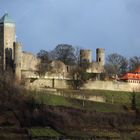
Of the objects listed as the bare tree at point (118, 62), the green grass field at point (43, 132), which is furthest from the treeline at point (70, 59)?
the green grass field at point (43, 132)

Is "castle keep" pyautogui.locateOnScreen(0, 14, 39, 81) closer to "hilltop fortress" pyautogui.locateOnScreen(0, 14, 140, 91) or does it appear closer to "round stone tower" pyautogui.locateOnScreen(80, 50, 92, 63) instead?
"hilltop fortress" pyautogui.locateOnScreen(0, 14, 140, 91)

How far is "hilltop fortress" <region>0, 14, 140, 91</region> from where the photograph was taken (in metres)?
91.8

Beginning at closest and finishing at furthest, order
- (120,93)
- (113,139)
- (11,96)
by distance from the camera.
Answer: (113,139) < (11,96) < (120,93)

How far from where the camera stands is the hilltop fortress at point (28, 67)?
301ft

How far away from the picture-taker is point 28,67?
311ft

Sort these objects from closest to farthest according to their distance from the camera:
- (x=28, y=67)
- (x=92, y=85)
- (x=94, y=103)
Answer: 1. (x=94, y=103)
2. (x=28, y=67)
3. (x=92, y=85)

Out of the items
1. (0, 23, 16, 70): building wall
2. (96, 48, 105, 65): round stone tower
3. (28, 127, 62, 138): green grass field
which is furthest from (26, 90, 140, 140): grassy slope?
(96, 48, 105, 65): round stone tower

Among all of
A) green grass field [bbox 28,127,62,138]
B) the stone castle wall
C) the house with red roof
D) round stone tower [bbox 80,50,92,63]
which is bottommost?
green grass field [bbox 28,127,62,138]

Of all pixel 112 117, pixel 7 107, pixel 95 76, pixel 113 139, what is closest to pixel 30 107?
pixel 7 107

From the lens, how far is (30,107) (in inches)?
3187

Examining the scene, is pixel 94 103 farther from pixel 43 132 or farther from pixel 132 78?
pixel 43 132

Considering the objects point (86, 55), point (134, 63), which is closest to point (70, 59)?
point (86, 55)

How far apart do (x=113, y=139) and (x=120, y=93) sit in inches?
1119

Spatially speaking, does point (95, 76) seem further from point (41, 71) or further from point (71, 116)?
point (71, 116)
